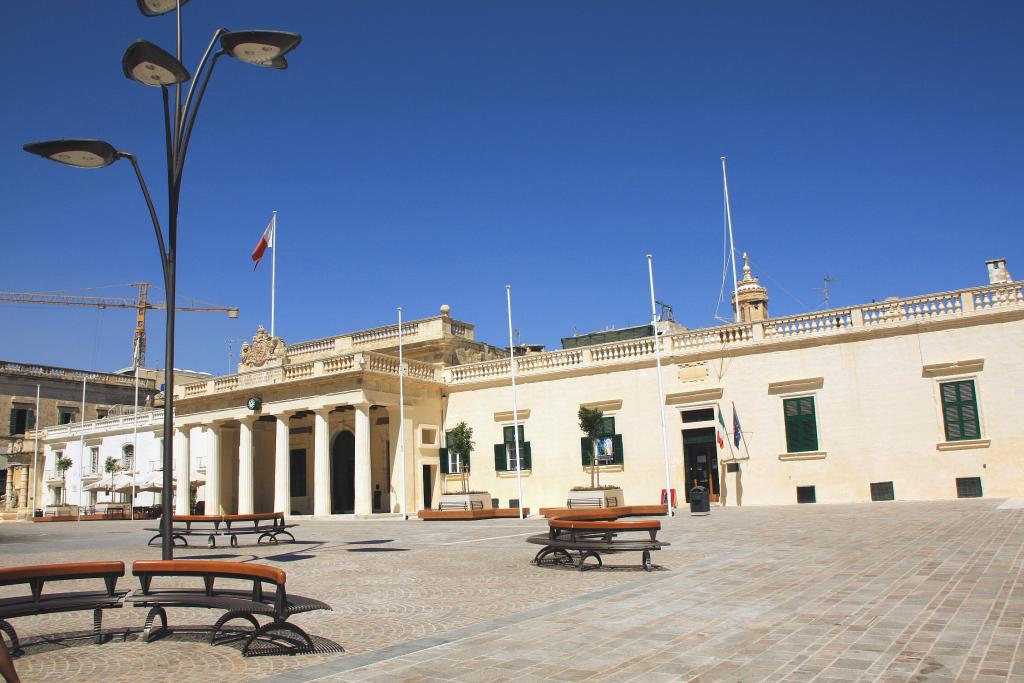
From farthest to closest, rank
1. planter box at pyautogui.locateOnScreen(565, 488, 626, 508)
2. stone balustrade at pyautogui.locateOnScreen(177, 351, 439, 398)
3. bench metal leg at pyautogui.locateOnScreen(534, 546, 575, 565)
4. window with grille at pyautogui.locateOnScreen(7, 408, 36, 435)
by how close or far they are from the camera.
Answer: window with grille at pyautogui.locateOnScreen(7, 408, 36, 435), stone balustrade at pyautogui.locateOnScreen(177, 351, 439, 398), planter box at pyautogui.locateOnScreen(565, 488, 626, 508), bench metal leg at pyautogui.locateOnScreen(534, 546, 575, 565)

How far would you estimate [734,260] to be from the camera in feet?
103

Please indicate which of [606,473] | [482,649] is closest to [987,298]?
[606,473]

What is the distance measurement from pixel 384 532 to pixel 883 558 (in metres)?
14.2

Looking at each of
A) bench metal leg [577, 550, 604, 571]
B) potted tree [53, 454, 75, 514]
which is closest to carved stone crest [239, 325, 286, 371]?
potted tree [53, 454, 75, 514]

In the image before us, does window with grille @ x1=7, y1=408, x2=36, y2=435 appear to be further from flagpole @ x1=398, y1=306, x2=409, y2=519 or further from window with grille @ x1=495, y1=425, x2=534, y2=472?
window with grille @ x1=495, y1=425, x2=534, y2=472

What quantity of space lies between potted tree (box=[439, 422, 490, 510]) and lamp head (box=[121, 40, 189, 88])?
1996 centimetres

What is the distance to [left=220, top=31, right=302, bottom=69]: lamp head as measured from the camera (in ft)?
37.6

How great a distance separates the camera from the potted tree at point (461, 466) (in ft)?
94.1

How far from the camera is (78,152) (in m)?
11.2

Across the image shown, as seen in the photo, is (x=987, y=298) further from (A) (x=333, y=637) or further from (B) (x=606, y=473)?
(A) (x=333, y=637)

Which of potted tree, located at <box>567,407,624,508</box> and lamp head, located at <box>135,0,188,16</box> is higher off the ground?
lamp head, located at <box>135,0,188,16</box>

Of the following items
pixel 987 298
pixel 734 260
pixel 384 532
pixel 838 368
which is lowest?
pixel 384 532

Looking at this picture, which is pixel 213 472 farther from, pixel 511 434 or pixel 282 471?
pixel 511 434

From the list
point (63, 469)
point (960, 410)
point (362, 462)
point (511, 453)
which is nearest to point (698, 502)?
point (960, 410)
